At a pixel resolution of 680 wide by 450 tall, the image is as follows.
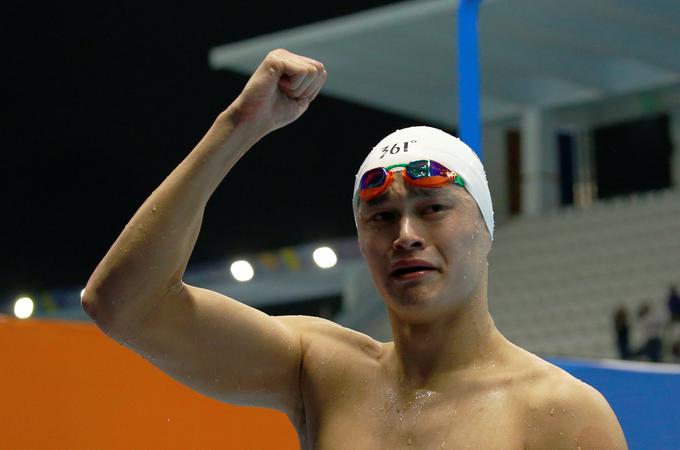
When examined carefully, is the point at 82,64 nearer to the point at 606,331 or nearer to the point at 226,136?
the point at 606,331

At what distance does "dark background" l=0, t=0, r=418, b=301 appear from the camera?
1486 centimetres

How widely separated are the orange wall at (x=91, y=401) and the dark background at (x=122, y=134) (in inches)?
486

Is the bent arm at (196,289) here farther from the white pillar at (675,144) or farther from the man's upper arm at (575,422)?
the white pillar at (675,144)

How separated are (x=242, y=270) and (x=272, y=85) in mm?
Answer: 18546

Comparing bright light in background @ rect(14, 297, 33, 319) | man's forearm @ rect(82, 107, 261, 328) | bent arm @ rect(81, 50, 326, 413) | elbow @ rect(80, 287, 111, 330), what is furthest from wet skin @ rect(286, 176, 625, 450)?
bright light in background @ rect(14, 297, 33, 319)

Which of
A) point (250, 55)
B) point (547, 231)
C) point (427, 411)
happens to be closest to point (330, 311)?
point (547, 231)

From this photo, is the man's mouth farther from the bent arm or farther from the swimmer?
the bent arm

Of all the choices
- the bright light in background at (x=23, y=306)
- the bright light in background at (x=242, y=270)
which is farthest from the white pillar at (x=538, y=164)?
the bright light in background at (x=23, y=306)

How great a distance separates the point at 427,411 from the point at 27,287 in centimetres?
1587

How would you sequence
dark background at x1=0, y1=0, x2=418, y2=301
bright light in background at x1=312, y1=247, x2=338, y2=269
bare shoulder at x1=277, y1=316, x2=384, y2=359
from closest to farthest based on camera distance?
bare shoulder at x1=277, y1=316, x2=384, y2=359, dark background at x1=0, y1=0, x2=418, y2=301, bright light in background at x1=312, y1=247, x2=338, y2=269

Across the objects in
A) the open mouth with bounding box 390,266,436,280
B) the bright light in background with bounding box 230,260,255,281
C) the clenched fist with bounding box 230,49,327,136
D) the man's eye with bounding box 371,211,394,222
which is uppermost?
the bright light in background with bounding box 230,260,255,281

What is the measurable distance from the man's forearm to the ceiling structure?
13.3 metres

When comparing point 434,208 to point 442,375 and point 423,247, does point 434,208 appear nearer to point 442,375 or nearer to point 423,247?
point 423,247

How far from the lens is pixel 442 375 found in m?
2.01
